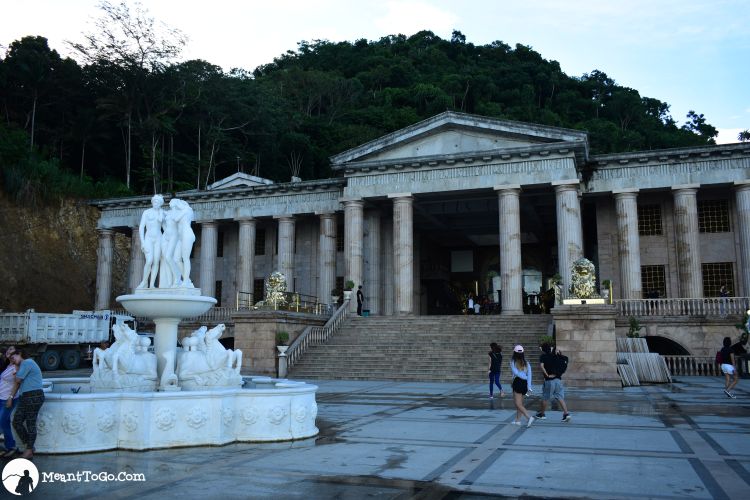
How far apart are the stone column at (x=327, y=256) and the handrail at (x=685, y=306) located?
15679 mm

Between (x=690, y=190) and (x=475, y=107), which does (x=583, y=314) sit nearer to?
(x=690, y=190)

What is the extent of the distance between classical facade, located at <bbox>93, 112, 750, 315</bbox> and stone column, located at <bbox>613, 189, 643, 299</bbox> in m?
0.05

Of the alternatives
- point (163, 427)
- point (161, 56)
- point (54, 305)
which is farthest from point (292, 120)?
point (163, 427)

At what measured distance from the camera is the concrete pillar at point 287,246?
38406 millimetres

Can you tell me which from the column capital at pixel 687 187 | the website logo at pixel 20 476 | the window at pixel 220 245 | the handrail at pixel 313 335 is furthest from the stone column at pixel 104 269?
the website logo at pixel 20 476

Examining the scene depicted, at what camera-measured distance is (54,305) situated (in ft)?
141

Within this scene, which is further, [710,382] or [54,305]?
[54,305]

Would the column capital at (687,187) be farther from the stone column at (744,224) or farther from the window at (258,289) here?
the window at (258,289)

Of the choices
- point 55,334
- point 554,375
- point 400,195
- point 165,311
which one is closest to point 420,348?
point 400,195

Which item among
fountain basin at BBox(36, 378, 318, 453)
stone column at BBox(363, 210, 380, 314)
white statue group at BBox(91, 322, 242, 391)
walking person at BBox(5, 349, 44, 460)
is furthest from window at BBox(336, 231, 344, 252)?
walking person at BBox(5, 349, 44, 460)

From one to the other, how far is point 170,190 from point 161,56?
433 inches

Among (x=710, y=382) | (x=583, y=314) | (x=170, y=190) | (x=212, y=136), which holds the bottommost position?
(x=710, y=382)

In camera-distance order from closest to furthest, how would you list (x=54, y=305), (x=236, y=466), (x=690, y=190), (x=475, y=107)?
(x=236, y=466), (x=690, y=190), (x=54, y=305), (x=475, y=107)

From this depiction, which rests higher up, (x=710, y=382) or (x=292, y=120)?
(x=292, y=120)
